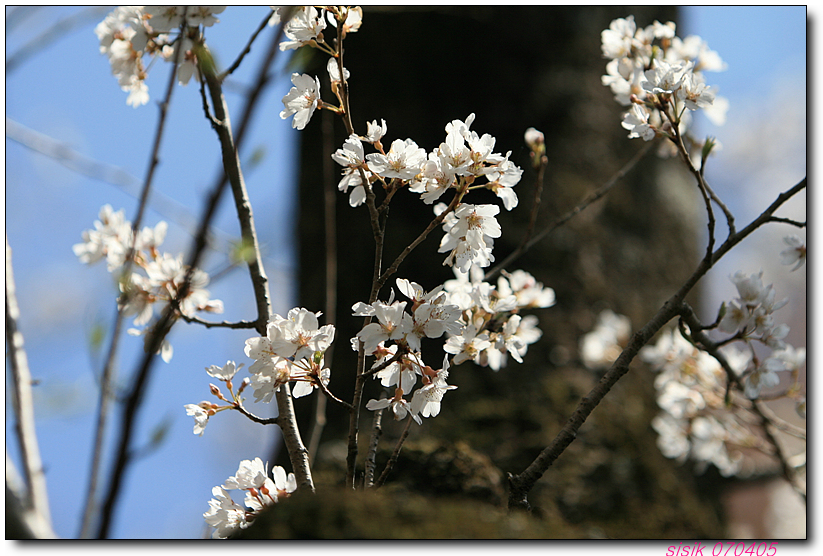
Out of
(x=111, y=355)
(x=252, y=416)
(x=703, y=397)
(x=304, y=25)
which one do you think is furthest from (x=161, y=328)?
(x=703, y=397)

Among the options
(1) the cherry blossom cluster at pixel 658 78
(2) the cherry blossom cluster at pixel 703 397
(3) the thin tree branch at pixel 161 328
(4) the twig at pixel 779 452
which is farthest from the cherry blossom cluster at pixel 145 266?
(4) the twig at pixel 779 452

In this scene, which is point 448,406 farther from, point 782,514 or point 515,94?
point 782,514

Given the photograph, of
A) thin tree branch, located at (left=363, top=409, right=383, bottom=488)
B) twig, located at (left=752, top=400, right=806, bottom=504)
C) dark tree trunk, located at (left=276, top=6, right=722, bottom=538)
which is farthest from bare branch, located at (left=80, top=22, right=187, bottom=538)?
twig, located at (left=752, top=400, right=806, bottom=504)

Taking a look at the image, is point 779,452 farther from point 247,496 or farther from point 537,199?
point 247,496

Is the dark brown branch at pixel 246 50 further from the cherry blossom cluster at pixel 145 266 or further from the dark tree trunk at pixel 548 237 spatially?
the dark tree trunk at pixel 548 237

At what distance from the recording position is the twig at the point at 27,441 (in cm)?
56

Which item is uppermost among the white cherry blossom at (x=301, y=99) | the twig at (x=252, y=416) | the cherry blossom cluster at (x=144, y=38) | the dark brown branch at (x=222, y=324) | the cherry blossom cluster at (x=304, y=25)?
the cherry blossom cluster at (x=144, y=38)

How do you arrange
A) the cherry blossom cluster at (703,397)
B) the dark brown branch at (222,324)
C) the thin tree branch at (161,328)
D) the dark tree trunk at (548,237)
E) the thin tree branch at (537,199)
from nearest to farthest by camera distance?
the thin tree branch at (161,328), the dark brown branch at (222,324), the thin tree branch at (537,199), the cherry blossom cluster at (703,397), the dark tree trunk at (548,237)

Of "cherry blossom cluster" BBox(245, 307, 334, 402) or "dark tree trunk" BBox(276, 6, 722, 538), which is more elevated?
"dark tree trunk" BBox(276, 6, 722, 538)

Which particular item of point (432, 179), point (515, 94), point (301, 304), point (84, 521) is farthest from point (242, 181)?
point (515, 94)

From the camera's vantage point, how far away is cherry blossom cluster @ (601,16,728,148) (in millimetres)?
702

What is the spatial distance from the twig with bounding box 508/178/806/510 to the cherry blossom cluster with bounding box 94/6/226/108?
0.59 meters

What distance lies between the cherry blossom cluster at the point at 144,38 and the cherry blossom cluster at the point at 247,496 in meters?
0.45

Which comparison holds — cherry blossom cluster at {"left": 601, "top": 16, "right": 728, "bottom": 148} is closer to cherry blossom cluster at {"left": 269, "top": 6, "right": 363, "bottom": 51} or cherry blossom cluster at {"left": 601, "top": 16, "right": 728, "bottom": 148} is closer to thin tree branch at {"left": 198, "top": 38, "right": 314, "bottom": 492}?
cherry blossom cluster at {"left": 269, "top": 6, "right": 363, "bottom": 51}
